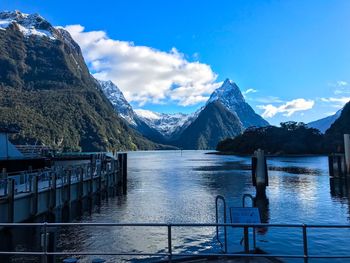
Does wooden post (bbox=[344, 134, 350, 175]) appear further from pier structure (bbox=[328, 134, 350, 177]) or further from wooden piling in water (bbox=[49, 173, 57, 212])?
wooden piling in water (bbox=[49, 173, 57, 212])

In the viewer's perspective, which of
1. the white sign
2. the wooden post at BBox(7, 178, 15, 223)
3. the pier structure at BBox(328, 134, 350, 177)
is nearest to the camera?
the white sign

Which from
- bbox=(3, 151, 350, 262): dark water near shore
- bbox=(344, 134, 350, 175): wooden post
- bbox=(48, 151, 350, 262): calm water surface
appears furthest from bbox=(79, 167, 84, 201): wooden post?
bbox=(344, 134, 350, 175): wooden post

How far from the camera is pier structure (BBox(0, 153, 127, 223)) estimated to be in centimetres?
2138

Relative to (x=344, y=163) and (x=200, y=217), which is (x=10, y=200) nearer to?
(x=200, y=217)

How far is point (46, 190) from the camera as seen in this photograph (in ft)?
88.2

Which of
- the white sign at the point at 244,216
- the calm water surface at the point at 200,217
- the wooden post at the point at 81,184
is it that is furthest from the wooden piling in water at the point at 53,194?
the white sign at the point at 244,216

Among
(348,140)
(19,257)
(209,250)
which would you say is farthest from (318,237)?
(348,140)

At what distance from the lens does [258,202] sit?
39375 millimetres

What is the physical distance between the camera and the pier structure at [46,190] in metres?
21.4

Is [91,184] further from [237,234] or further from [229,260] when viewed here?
[229,260]

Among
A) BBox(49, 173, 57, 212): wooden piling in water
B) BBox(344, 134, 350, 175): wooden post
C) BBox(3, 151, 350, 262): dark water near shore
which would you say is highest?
BBox(344, 134, 350, 175): wooden post

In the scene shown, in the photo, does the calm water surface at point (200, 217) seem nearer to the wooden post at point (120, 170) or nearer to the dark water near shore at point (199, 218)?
the dark water near shore at point (199, 218)

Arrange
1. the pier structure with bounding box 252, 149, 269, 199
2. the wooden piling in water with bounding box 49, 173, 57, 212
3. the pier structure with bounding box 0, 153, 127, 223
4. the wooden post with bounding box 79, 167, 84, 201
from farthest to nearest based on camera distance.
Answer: the pier structure with bounding box 252, 149, 269, 199 → the wooden post with bounding box 79, 167, 84, 201 → the wooden piling in water with bounding box 49, 173, 57, 212 → the pier structure with bounding box 0, 153, 127, 223

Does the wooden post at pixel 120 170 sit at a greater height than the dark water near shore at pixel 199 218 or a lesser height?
greater
